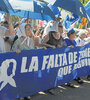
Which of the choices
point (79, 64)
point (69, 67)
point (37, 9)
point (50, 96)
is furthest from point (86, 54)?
point (37, 9)

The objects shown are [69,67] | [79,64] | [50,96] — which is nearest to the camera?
[50,96]

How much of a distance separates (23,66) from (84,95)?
6.88 ft

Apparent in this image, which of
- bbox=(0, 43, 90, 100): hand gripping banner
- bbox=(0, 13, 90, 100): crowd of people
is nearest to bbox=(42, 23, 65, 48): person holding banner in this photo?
bbox=(0, 13, 90, 100): crowd of people

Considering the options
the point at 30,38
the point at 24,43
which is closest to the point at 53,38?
the point at 30,38

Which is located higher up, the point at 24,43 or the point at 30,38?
the point at 30,38

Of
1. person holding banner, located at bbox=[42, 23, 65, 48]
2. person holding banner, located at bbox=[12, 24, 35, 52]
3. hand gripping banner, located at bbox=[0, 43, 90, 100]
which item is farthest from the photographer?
person holding banner, located at bbox=[42, 23, 65, 48]

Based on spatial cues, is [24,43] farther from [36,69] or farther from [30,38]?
[36,69]

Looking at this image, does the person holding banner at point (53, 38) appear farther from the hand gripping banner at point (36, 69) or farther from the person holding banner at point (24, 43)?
the person holding banner at point (24, 43)

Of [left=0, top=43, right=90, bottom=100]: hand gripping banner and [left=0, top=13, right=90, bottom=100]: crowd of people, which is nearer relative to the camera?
[left=0, top=43, right=90, bottom=100]: hand gripping banner

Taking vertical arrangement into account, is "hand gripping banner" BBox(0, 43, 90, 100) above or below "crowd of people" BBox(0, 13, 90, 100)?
below

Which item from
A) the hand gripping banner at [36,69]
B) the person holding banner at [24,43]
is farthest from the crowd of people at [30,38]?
the hand gripping banner at [36,69]

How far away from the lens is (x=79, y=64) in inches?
241

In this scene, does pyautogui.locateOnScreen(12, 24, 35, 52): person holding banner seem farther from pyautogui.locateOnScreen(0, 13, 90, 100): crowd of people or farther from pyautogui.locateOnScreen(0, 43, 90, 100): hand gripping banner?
pyautogui.locateOnScreen(0, 43, 90, 100): hand gripping banner

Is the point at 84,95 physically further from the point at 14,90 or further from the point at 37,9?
the point at 37,9
